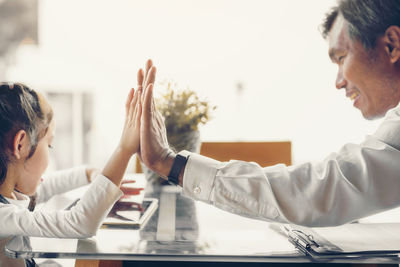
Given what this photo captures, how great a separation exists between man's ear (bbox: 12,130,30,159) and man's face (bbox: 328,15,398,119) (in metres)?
0.90

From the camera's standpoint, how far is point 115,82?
388 cm

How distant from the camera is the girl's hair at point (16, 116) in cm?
108

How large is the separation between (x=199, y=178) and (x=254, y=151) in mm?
1249

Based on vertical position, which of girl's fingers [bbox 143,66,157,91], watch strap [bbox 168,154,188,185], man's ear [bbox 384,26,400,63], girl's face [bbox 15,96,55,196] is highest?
man's ear [bbox 384,26,400,63]

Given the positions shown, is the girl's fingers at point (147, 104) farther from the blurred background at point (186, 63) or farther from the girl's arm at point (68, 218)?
the blurred background at point (186, 63)

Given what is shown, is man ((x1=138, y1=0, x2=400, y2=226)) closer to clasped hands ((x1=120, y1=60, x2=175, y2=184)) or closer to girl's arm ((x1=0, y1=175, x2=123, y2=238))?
clasped hands ((x1=120, y1=60, x2=175, y2=184))

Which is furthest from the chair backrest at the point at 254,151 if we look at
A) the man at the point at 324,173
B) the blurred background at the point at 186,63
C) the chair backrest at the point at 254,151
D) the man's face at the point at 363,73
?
the blurred background at the point at 186,63

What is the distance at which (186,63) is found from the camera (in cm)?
395

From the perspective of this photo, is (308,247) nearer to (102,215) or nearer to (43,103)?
(102,215)

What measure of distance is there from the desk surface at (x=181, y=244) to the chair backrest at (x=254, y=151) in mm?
1014

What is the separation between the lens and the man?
842 mm

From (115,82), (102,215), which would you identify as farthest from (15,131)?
(115,82)

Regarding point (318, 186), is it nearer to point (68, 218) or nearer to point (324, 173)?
point (324, 173)

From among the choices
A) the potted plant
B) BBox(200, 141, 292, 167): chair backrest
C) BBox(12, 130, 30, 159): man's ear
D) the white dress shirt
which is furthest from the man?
BBox(200, 141, 292, 167): chair backrest
